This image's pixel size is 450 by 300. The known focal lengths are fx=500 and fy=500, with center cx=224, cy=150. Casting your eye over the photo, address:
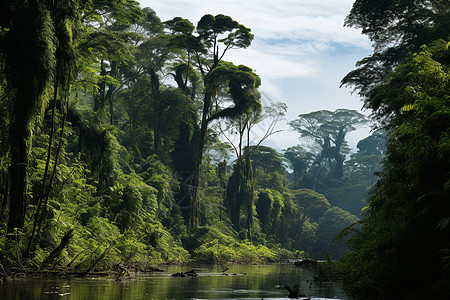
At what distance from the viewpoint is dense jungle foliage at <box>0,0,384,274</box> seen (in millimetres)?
14484

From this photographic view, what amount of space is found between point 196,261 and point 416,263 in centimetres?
2600

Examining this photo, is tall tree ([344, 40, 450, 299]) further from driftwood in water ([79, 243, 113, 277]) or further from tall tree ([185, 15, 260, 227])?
tall tree ([185, 15, 260, 227])

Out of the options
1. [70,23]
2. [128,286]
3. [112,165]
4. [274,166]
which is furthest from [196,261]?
[274,166]

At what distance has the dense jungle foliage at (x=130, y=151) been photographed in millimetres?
14484

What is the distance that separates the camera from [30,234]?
15.2 metres

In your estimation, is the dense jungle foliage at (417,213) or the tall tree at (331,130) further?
the tall tree at (331,130)

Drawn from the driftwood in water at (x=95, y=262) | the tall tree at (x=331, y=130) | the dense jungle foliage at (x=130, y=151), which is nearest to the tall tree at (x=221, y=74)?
the dense jungle foliage at (x=130, y=151)

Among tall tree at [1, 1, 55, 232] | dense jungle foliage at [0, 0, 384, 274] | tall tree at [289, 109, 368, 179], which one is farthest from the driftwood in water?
tall tree at [289, 109, 368, 179]

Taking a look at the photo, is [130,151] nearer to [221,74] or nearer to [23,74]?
[221,74]

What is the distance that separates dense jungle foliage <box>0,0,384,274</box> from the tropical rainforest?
0.08 m

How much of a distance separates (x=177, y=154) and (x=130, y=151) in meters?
4.23

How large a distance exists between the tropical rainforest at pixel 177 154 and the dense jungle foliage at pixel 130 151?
0.08m

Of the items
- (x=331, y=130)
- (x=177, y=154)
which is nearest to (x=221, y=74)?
(x=177, y=154)

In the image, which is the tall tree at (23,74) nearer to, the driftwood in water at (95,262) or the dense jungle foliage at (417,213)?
the driftwood in water at (95,262)
